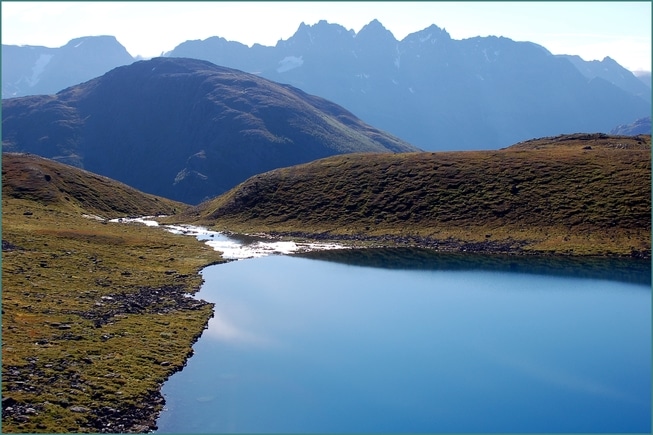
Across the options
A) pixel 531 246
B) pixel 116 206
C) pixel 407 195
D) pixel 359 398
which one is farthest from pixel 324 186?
pixel 359 398

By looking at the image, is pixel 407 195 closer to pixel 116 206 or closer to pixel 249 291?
pixel 249 291

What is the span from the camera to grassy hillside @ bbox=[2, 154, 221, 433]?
127 ft

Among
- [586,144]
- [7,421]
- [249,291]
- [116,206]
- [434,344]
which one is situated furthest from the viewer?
→ [116,206]

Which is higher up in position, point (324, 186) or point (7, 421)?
point (324, 186)

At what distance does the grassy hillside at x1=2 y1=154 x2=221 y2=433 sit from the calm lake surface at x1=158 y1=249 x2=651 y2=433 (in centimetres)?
266

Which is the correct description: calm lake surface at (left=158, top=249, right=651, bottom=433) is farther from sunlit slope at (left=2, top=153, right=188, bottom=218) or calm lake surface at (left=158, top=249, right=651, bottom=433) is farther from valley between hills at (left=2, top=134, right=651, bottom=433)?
sunlit slope at (left=2, top=153, right=188, bottom=218)

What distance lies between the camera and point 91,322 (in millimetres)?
55875

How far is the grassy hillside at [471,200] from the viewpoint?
113 meters

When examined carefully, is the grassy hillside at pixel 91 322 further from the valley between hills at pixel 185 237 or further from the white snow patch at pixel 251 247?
the white snow patch at pixel 251 247

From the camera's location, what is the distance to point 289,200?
152m

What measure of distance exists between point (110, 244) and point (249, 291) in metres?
38.8

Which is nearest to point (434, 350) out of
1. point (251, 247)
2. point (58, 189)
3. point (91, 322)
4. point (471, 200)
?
point (91, 322)

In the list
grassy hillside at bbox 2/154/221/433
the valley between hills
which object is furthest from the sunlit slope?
grassy hillside at bbox 2/154/221/433

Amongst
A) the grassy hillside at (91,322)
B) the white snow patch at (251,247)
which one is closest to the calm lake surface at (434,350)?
Answer: the grassy hillside at (91,322)
